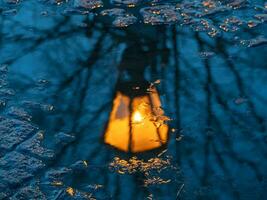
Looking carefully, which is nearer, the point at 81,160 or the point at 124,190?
the point at 124,190

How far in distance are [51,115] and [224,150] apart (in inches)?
65.5

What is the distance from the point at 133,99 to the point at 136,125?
1.31 ft

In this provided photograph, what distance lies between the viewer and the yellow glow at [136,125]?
417cm

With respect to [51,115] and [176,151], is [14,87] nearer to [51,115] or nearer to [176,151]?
[51,115]

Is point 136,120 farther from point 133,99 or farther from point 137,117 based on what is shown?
point 133,99

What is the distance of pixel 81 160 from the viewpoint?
3.99 metres

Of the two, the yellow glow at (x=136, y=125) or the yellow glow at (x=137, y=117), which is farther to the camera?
the yellow glow at (x=137, y=117)

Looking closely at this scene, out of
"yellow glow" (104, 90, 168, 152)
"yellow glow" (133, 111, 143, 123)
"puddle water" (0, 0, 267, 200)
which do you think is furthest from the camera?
"yellow glow" (133, 111, 143, 123)

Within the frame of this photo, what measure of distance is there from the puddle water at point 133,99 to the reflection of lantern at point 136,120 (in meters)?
0.01

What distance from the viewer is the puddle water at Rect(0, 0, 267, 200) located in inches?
150

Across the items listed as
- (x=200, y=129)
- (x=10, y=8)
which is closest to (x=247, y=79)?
(x=200, y=129)

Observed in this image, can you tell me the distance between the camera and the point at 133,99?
4.70 m

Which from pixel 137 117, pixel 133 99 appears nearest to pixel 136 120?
pixel 137 117

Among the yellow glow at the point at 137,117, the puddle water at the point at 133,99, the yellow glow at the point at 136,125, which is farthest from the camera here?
the yellow glow at the point at 137,117
